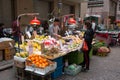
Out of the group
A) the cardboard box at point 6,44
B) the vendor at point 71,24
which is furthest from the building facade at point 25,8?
the cardboard box at point 6,44

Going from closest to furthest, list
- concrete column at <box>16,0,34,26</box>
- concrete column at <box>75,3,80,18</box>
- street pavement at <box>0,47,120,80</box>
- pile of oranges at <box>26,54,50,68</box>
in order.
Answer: pile of oranges at <box>26,54,50,68</box> < street pavement at <box>0,47,120,80</box> < concrete column at <box>16,0,34,26</box> < concrete column at <box>75,3,80,18</box>

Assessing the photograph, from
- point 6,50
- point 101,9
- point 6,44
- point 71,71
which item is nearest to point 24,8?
point 6,44

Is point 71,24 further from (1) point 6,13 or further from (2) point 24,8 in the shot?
(1) point 6,13

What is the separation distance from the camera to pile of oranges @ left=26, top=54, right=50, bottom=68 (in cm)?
536

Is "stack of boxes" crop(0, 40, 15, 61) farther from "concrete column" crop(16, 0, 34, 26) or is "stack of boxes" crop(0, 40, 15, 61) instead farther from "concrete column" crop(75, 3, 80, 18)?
"concrete column" crop(75, 3, 80, 18)

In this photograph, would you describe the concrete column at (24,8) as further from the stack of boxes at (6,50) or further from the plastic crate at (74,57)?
the plastic crate at (74,57)

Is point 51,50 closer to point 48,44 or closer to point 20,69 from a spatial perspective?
point 48,44

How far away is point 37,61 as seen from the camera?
5.49 metres

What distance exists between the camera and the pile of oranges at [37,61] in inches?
211

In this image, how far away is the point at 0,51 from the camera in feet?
25.7

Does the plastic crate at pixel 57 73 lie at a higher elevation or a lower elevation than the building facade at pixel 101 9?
lower

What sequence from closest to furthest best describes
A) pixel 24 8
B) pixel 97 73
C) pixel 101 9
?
pixel 97 73 < pixel 24 8 < pixel 101 9

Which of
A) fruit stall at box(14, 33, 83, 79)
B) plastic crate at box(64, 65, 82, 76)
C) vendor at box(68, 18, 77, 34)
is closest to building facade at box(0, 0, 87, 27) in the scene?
vendor at box(68, 18, 77, 34)

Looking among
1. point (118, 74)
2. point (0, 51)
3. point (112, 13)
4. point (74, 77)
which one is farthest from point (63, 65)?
point (112, 13)
